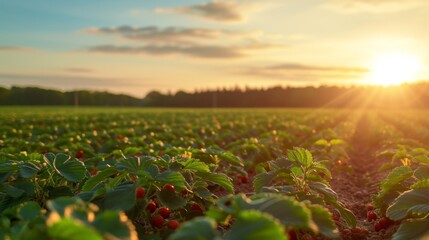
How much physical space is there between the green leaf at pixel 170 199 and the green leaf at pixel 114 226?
4.41ft

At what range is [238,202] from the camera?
2346 mm

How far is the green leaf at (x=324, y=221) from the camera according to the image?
2.75 metres

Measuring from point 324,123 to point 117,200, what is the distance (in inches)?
837

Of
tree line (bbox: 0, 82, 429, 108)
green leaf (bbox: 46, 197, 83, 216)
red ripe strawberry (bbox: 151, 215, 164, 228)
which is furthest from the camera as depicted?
tree line (bbox: 0, 82, 429, 108)

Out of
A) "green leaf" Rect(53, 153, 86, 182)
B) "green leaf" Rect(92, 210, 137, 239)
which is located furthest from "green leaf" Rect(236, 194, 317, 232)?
"green leaf" Rect(53, 153, 86, 182)

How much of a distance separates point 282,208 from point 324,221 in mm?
627

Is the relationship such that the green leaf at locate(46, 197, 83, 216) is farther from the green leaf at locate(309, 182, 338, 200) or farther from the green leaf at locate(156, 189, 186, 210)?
the green leaf at locate(309, 182, 338, 200)

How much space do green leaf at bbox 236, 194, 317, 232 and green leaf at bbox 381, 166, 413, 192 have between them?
88.6 inches

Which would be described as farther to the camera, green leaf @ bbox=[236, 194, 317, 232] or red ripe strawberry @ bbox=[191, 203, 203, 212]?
red ripe strawberry @ bbox=[191, 203, 203, 212]

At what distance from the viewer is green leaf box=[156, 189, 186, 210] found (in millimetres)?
3383

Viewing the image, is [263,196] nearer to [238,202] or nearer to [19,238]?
[238,202]

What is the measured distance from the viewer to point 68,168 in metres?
3.97

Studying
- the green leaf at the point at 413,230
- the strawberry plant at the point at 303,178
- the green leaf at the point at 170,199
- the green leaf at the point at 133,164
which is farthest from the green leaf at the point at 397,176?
the green leaf at the point at 133,164

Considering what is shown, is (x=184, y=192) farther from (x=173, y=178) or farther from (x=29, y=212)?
(x=29, y=212)
